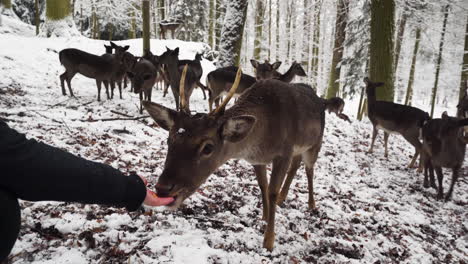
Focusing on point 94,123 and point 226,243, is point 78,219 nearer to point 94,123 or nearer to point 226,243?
point 226,243

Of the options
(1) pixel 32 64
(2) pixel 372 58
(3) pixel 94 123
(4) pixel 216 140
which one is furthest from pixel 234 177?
(1) pixel 32 64

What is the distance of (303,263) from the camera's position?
3.19 metres

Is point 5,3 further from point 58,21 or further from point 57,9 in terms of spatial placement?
point 57,9

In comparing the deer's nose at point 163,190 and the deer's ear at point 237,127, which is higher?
the deer's ear at point 237,127

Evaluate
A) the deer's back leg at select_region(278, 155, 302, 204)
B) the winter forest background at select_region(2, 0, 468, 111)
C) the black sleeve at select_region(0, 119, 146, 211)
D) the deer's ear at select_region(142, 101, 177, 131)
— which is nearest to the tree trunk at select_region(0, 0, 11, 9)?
the winter forest background at select_region(2, 0, 468, 111)

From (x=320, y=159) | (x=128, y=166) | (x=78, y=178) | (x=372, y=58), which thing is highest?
(x=372, y=58)

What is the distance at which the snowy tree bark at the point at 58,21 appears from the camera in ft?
46.5

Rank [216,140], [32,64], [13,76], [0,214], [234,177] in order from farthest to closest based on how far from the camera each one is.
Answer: [32,64], [13,76], [234,177], [216,140], [0,214]

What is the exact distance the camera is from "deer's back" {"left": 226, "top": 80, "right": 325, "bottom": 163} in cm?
339

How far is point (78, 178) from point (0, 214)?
1.09 feet

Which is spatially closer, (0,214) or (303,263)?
(0,214)

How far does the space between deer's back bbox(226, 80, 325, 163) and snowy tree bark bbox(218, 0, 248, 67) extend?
9416mm

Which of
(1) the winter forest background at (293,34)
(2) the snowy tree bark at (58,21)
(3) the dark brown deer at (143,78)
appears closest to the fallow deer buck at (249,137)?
(3) the dark brown deer at (143,78)

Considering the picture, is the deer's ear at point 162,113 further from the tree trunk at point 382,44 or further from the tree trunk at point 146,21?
the tree trunk at point 146,21
